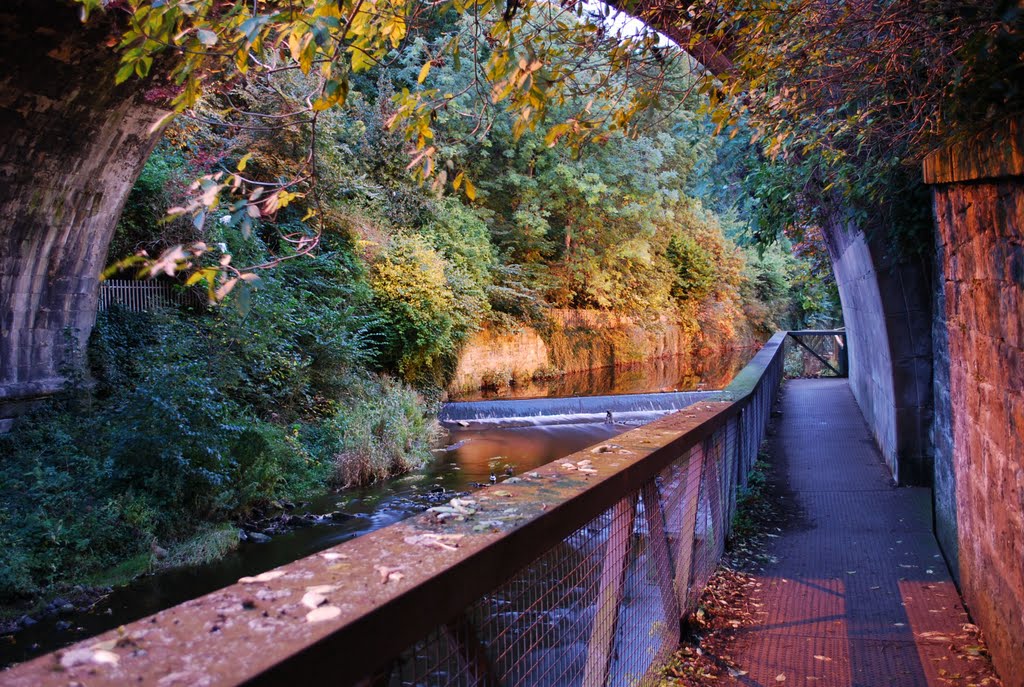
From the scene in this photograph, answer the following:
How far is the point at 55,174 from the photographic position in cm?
1036

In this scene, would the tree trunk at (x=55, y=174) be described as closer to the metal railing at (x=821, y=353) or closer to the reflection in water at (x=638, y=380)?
the reflection in water at (x=638, y=380)

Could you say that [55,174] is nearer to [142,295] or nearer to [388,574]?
[142,295]

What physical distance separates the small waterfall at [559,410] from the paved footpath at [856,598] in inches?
369

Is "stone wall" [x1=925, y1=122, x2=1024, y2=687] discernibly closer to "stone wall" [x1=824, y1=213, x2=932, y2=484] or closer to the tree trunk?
"stone wall" [x1=824, y1=213, x2=932, y2=484]

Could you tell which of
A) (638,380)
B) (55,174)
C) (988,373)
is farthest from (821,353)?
(988,373)

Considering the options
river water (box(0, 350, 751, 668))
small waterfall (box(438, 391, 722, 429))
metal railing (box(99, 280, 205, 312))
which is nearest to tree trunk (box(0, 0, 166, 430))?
metal railing (box(99, 280, 205, 312))

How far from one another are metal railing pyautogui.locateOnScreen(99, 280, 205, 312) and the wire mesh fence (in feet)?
35.7

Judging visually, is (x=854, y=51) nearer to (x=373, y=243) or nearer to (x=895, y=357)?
(x=895, y=357)

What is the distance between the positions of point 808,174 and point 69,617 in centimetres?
800

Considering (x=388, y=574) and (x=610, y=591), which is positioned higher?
(x=388, y=574)

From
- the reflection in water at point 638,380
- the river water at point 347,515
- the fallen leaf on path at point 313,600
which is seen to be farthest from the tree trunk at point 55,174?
Answer: the reflection in water at point 638,380

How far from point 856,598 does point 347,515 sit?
7.05 metres

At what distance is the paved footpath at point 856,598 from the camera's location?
3766mm

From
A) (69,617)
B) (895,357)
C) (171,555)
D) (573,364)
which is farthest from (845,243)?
(573,364)
